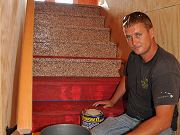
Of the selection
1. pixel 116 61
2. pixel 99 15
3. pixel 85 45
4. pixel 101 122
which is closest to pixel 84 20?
pixel 99 15

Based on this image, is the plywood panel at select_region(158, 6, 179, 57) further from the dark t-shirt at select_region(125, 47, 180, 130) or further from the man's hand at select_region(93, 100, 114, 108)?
the man's hand at select_region(93, 100, 114, 108)

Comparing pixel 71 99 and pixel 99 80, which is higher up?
pixel 99 80

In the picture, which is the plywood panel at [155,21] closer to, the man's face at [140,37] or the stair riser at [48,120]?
the man's face at [140,37]

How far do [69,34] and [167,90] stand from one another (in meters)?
1.77

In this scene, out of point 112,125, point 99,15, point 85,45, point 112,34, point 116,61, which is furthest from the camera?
point 99,15

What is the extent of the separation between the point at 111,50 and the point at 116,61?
1.12 feet

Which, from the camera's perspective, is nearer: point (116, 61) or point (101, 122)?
point (101, 122)

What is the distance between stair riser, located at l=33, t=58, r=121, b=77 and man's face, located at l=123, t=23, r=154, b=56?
960 mm

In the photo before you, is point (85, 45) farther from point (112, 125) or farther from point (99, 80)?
point (112, 125)

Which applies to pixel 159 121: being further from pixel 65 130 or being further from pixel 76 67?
pixel 76 67

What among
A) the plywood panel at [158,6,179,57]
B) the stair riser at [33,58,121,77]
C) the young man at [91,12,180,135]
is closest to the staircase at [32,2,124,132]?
the stair riser at [33,58,121,77]

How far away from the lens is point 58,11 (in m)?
3.37

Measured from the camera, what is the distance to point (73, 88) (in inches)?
93.6

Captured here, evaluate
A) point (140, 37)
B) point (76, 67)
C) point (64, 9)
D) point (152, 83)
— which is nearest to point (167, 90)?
point (152, 83)
